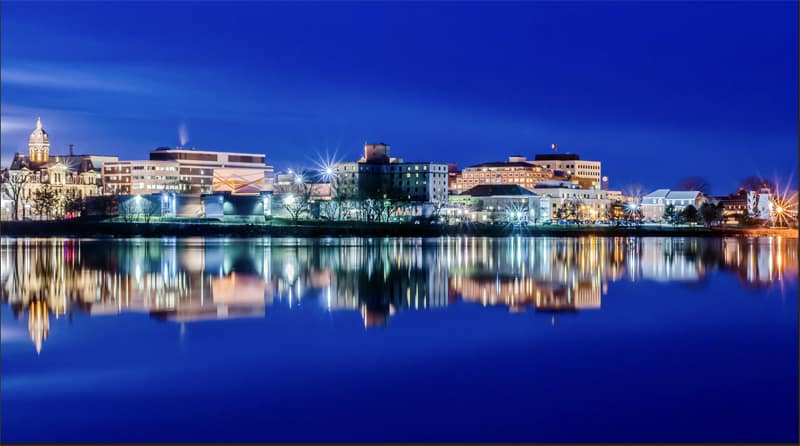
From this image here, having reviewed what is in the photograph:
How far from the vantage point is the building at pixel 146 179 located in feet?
405

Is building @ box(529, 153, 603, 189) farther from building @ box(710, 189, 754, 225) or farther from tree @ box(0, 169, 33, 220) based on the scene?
tree @ box(0, 169, 33, 220)

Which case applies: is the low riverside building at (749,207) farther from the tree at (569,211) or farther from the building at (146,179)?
the building at (146,179)

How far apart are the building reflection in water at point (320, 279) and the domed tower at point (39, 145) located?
3774 inches

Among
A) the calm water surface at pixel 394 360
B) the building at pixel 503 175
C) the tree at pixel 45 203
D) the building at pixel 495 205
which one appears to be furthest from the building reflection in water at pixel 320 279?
the building at pixel 503 175

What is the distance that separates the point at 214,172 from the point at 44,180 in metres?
20.1

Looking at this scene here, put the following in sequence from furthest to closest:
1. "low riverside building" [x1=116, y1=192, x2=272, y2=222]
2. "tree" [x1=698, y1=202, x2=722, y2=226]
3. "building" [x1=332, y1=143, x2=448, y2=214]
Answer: "building" [x1=332, y1=143, x2=448, y2=214] < "tree" [x1=698, y1=202, x2=722, y2=226] < "low riverside building" [x1=116, y1=192, x2=272, y2=222]

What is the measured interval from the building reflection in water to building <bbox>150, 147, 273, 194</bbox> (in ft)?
258

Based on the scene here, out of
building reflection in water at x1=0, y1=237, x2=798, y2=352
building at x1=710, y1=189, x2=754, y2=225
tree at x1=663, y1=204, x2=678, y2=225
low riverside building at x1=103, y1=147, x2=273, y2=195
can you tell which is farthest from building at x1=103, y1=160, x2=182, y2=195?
building reflection in water at x1=0, y1=237, x2=798, y2=352

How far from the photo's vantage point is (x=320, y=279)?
29.3 meters

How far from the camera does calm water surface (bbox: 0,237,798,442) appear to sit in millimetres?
11352

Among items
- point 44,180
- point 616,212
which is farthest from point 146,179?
point 616,212

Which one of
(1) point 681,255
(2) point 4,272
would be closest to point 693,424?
(2) point 4,272

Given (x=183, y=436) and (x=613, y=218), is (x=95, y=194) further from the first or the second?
(x=183, y=436)

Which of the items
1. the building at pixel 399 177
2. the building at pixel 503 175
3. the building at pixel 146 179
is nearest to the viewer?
the building at pixel 399 177
